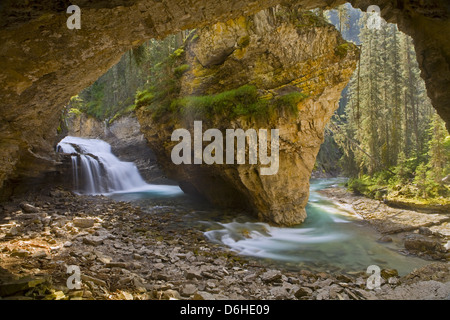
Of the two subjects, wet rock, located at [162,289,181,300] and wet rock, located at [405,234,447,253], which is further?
wet rock, located at [405,234,447,253]

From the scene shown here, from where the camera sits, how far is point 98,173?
1822cm

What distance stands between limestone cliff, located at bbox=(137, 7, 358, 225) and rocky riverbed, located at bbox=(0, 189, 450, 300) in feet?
14.7

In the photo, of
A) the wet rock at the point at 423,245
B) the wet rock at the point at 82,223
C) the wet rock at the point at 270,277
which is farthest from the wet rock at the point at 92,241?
the wet rock at the point at 423,245

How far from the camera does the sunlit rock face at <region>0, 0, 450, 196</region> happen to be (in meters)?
3.83

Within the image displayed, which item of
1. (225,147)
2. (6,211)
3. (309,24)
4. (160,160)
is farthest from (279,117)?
(6,211)

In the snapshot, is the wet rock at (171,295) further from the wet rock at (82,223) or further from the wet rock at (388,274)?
the wet rock at (388,274)

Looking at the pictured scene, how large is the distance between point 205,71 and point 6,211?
33.0 ft

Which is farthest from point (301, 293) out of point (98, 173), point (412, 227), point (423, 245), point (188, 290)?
point (98, 173)

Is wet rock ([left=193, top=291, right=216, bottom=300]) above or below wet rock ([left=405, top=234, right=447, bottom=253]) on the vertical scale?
above

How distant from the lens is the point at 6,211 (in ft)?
29.1

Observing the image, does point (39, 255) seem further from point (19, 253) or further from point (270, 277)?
point (270, 277)

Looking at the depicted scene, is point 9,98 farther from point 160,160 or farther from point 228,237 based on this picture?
point 160,160

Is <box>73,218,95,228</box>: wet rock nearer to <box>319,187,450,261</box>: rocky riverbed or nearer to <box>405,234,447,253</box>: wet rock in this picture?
<box>319,187,450,261</box>: rocky riverbed

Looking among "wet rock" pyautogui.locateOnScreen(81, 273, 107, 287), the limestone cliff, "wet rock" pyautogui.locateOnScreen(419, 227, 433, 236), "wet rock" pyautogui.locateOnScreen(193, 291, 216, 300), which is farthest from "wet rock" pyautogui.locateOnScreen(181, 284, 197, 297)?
"wet rock" pyautogui.locateOnScreen(419, 227, 433, 236)
